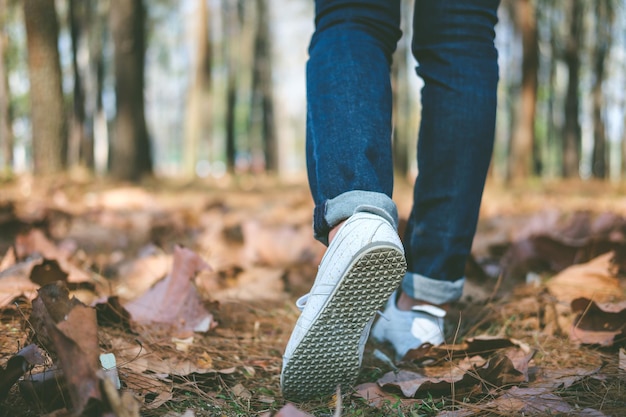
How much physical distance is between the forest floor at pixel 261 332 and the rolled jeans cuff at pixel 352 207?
312mm

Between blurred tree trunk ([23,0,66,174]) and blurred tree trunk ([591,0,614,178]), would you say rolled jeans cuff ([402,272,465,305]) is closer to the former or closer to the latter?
blurred tree trunk ([23,0,66,174])

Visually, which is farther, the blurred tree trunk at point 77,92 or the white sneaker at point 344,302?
the blurred tree trunk at point 77,92

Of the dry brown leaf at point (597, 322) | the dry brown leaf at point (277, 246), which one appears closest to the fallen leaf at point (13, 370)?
the dry brown leaf at point (597, 322)

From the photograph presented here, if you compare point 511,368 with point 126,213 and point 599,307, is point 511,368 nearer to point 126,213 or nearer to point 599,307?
point 599,307

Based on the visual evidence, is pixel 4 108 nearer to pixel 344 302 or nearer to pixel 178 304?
pixel 178 304

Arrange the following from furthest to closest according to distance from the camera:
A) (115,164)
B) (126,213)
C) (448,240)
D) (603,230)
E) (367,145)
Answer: (115,164), (126,213), (603,230), (448,240), (367,145)

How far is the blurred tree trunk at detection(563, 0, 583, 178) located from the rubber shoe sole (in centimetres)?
1253

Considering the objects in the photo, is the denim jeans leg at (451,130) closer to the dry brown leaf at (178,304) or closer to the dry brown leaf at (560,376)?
the dry brown leaf at (560,376)

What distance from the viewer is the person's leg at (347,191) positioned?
100cm

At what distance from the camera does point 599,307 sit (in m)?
1.25

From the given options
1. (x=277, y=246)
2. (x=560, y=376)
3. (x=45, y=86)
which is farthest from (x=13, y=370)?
(x=45, y=86)

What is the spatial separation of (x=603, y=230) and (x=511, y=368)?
1.42m

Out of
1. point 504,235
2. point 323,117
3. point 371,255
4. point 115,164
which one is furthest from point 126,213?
point 115,164

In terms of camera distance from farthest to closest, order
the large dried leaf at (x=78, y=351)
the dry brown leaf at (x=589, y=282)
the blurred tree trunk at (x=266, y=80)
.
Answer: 1. the blurred tree trunk at (x=266, y=80)
2. the dry brown leaf at (x=589, y=282)
3. the large dried leaf at (x=78, y=351)
